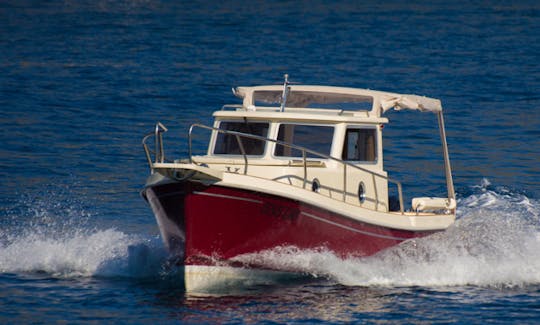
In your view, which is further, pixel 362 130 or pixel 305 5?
pixel 305 5

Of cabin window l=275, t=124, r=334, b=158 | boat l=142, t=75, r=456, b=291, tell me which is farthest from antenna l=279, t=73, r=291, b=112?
cabin window l=275, t=124, r=334, b=158

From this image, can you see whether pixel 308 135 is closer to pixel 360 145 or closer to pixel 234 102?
pixel 360 145

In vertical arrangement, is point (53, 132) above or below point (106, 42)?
below

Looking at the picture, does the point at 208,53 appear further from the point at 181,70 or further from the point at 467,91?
the point at 467,91

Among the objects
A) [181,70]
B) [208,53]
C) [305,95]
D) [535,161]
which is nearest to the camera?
[305,95]

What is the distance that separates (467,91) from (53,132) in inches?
662

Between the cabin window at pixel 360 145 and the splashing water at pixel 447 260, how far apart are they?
1.58 meters

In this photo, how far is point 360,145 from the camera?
54.2 ft

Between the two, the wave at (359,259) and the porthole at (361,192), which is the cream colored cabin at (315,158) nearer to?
the porthole at (361,192)

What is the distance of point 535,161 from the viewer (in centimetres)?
2873

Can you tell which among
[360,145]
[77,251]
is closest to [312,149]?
[360,145]

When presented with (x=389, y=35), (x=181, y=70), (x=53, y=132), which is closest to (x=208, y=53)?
(x=181, y=70)

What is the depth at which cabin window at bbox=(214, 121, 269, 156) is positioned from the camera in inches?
630

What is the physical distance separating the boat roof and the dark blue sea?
92.5 inches
